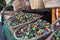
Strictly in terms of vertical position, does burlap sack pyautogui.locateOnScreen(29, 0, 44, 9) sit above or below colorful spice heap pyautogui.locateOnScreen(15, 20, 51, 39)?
above

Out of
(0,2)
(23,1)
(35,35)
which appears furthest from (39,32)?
(0,2)

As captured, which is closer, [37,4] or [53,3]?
[53,3]

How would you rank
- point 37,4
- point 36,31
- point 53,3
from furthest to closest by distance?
1. point 37,4
2. point 36,31
3. point 53,3

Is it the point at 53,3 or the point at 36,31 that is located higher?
the point at 53,3

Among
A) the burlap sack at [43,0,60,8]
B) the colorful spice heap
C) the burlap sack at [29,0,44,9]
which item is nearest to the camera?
the burlap sack at [43,0,60,8]

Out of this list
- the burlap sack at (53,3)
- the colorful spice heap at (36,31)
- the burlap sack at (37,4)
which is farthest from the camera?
the burlap sack at (37,4)

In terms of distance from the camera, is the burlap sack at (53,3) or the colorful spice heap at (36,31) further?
the colorful spice heap at (36,31)

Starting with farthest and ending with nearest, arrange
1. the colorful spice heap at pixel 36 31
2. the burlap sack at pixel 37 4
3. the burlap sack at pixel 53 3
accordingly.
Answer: the burlap sack at pixel 37 4
the colorful spice heap at pixel 36 31
the burlap sack at pixel 53 3

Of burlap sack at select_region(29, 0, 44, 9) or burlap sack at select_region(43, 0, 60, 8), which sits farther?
burlap sack at select_region(29, 0, 44, 9)

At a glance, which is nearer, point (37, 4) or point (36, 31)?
point (36, 31)

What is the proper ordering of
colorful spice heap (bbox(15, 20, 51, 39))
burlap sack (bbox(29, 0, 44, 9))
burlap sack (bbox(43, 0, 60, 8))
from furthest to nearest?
1. burlap sack (bbox(29, 0, 44, 9))
2. colorful spice heap (bbox(15, 20, 51, 39))
3. burlap sack (bbox(43, 0, 60, 8))

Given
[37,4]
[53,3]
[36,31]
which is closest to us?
[53,3]

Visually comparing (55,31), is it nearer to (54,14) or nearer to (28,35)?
(28,35)

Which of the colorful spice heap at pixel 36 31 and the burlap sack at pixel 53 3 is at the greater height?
the burlap sack at pixel 53 3
